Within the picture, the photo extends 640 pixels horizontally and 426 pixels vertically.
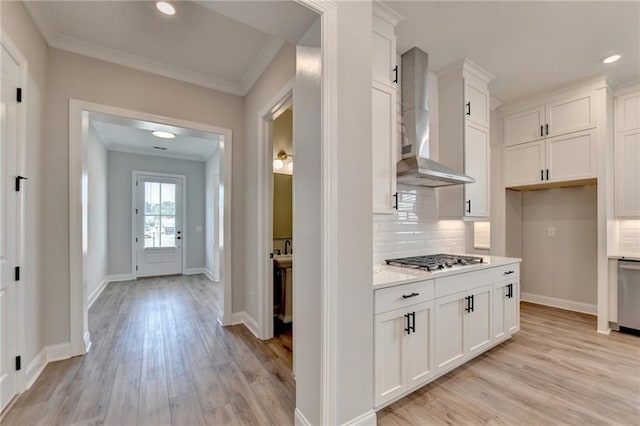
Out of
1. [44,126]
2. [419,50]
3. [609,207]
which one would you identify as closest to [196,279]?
[44,126]

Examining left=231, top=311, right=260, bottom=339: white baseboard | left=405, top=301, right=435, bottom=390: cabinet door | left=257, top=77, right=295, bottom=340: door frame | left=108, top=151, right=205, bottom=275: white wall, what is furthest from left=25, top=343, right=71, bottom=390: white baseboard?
left=108, top=151, right=205, bottom=275: white wall

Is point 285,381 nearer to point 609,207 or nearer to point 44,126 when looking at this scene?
point 44,126

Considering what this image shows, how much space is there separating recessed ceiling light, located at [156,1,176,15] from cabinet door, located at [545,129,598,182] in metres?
4.43

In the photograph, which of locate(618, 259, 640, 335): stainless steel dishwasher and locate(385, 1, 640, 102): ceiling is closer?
locate(385, 1, 640, 102): ceiling

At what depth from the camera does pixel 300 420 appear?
164cm

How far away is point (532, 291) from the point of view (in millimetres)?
4305

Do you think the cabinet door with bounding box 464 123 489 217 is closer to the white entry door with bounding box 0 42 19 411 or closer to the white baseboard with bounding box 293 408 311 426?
the white baseboard with bounding box 293 408 311 426

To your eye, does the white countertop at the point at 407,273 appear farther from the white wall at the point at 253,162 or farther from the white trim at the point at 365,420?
the white wall at the point at 253,162

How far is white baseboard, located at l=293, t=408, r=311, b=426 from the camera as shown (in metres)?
1.60

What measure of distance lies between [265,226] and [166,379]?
158cm

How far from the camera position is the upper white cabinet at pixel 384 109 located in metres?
2.20

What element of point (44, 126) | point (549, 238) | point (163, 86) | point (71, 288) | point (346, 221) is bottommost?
point (71, 288)

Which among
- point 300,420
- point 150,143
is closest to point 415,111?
point 300,420

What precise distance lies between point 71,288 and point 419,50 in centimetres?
398
